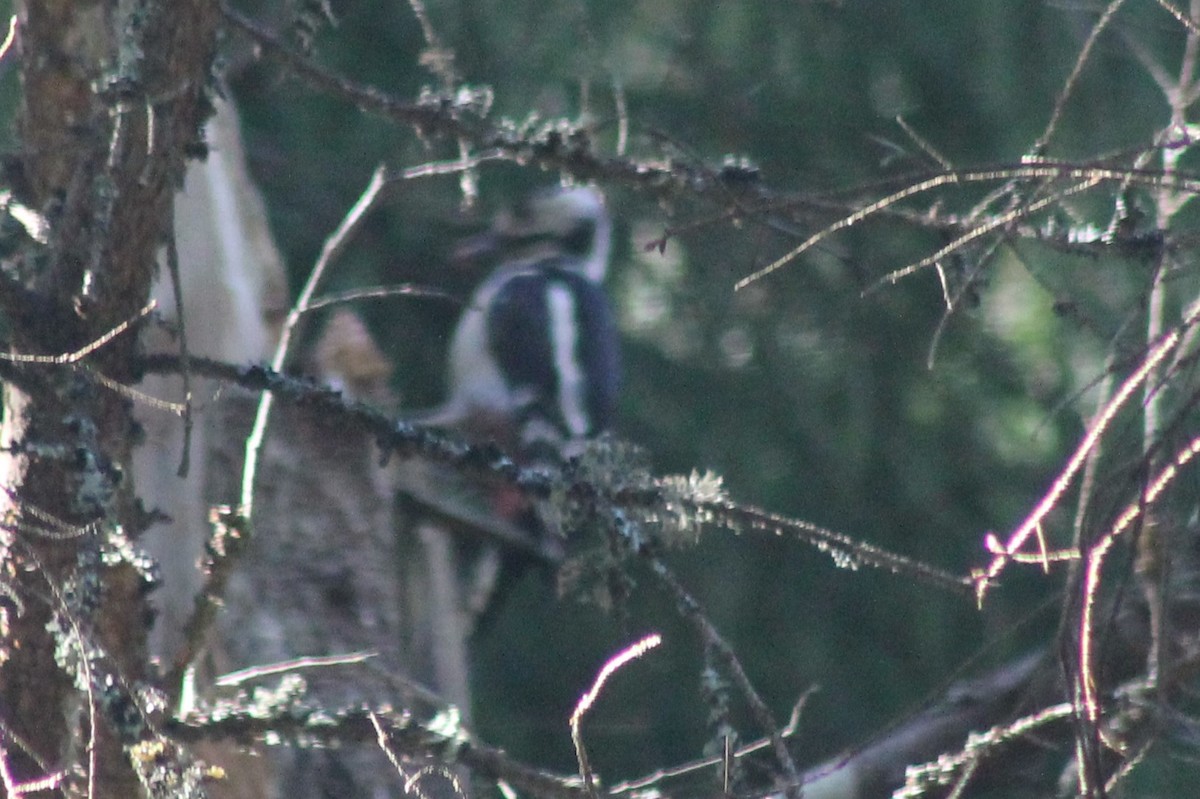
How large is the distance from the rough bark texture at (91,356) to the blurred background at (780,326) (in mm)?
2746

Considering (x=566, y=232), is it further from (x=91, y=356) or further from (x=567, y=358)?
(x=91, y=356)

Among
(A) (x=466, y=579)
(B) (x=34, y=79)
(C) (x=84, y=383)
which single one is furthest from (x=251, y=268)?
(C) (x=84, y=383)

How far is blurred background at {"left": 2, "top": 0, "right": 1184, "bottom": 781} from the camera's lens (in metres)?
4.80

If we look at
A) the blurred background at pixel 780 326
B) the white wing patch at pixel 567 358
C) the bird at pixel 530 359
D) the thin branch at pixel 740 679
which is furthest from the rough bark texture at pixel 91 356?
the white wing patch at pixel 567 358

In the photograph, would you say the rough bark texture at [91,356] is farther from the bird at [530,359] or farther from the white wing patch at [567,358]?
the white wing patch at [567,358]

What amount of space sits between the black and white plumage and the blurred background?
0.19m

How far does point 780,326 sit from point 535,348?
2.55 feet

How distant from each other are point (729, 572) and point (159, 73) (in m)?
3.53

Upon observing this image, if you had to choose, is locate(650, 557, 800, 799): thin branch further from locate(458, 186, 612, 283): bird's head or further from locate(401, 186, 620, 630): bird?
locate(458, 186, 612, 283): bird's head

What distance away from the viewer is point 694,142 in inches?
193

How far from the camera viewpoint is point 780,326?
201 inches

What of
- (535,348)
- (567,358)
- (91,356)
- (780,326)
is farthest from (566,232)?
(91,356)

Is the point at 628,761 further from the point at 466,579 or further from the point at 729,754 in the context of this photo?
the point at 729,754

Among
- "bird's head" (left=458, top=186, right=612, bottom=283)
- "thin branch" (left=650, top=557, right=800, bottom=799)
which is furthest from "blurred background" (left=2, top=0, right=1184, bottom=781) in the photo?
"thin branch" (left=650, top=557, right=800, bottom=799)
